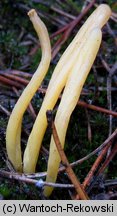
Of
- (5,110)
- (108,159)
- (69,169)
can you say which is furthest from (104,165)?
(5,110)

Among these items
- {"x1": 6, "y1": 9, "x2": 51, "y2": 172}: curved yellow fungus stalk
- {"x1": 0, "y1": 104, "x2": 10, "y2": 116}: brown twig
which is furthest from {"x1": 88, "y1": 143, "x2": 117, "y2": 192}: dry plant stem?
{"x1": 0, "y1": 104, "x2": 10, "y2": 116}: brown twig

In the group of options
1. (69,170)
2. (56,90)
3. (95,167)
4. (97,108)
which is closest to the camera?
(69,170)

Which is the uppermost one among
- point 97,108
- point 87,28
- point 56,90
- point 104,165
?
point 87,28

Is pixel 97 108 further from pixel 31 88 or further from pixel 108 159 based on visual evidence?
pixel 31 88

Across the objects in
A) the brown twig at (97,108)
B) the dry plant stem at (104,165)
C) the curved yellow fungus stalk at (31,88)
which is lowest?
the dry plant stem at (104,165)

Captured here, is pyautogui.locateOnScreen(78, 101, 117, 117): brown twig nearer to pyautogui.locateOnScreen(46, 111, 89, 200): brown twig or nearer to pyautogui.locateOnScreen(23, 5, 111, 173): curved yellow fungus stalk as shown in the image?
pyautogui.locateOnScreen(23, 5, 111, 173): curved yellow fungus stalk

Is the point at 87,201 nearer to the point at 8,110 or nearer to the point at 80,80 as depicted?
the point at 80,80

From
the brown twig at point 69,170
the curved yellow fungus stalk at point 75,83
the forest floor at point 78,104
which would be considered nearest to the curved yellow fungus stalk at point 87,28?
the curved yellow fungus stalk at point 75,83

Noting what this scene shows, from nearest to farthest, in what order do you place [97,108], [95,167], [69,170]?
[69,170] → [95,167] → [97,108]

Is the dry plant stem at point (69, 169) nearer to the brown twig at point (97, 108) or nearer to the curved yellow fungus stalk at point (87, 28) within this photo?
the curved yellow fungus stalk at point (87, 28)
